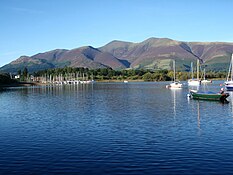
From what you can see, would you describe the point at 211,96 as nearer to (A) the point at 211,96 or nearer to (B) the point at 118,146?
(A) the point at 211,96

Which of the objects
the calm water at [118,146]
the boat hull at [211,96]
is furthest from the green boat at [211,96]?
the calm water at [118,146]

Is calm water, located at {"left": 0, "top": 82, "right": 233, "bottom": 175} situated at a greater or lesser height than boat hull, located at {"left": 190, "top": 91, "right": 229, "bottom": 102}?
lesser

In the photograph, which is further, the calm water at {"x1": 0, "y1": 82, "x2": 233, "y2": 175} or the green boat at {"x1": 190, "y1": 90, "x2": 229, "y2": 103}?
the green boat at {"x1": 190, "y1": 90, "x2": 229, "y2": 103}

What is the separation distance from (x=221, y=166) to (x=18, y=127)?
75.8 feet

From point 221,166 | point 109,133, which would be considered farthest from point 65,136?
point 221,166

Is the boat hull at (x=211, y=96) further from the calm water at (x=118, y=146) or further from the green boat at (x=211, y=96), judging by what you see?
the calm water at (x=118, y=146)

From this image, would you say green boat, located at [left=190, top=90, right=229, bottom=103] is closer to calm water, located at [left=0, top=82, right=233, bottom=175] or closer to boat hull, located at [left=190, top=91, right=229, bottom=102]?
boat hull, located at [left=190, top=91, right=229, bottom=102]

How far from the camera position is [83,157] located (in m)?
21.8

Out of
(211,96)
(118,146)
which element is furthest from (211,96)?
(118,146)

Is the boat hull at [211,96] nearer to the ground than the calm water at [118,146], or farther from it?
farther from it

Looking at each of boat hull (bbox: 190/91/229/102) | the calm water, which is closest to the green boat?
boat hull (bbox: 190/91/229/102)

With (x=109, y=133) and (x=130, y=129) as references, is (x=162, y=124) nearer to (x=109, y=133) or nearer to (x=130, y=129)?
(x=130, y=129)

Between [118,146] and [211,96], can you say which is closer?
[118,146]

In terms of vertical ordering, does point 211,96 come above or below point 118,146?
above
